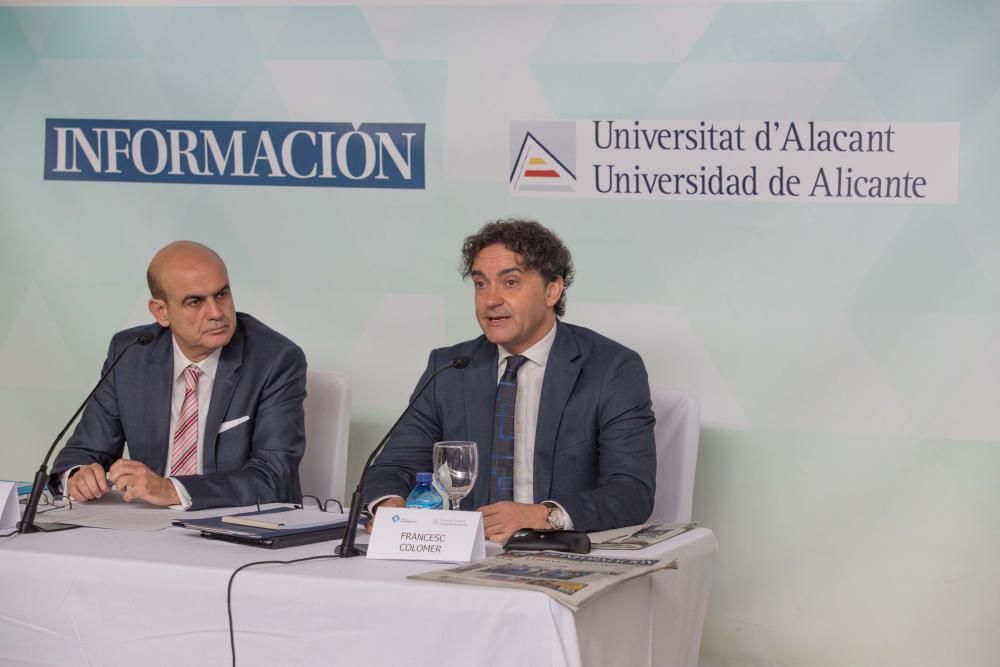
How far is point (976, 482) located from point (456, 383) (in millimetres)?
1871

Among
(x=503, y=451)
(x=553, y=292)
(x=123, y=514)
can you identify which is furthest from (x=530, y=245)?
(x=123, y=514)

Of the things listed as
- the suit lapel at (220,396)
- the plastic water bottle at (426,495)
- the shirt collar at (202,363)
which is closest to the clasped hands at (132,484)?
the suit lapel at (220,396)

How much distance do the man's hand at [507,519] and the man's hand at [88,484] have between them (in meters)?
1.03

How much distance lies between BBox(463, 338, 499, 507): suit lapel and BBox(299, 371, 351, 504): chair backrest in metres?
0.56

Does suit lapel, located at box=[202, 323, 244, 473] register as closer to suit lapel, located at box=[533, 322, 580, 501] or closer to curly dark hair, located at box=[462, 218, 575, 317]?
curly dark hair, located at box=[462, 218, 575, 317]

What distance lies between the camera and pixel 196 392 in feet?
11.1

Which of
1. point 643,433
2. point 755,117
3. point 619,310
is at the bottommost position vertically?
point 643,433

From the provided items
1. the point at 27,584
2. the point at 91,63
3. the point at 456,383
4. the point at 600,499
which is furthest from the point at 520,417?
the point at 91,63

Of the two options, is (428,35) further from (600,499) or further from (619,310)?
(600,499)

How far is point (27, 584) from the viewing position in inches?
91.4

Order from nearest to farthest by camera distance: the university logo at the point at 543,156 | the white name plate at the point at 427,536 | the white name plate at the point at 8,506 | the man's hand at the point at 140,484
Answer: the white name plate at the point at 427,536 < the white name plate at the point at 8,506 < the man's hand at the point at 140,484 < the university logo at the point at 543,156

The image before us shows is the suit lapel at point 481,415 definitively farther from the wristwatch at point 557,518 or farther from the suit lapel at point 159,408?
the suit lapel at point 159,408

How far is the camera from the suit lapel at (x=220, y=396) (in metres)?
3.32

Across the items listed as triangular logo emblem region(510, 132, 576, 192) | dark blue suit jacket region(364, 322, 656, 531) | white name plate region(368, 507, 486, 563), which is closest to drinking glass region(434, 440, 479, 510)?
white name plate region(368, 507, 486, 563)
